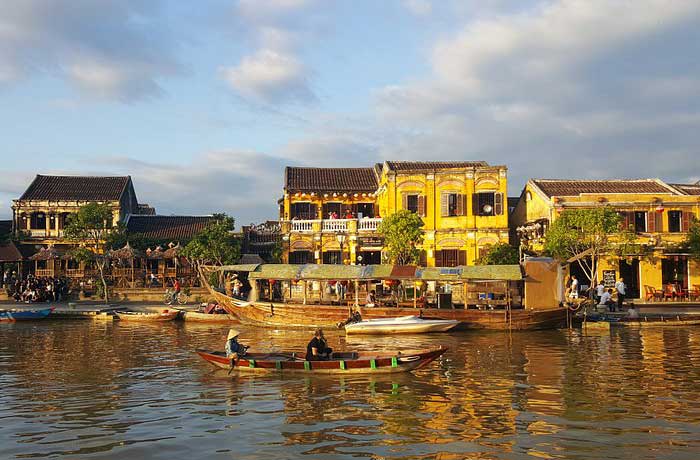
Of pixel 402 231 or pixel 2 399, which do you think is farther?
pixel 402 231

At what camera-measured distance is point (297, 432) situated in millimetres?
10984

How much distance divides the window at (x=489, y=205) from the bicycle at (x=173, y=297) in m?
17.4

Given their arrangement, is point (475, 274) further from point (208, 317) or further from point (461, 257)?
point (208, 317)

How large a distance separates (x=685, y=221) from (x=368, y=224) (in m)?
17.9

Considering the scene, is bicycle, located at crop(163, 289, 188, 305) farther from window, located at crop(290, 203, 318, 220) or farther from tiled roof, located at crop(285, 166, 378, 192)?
tiled roof, located at crop(285, 166, 378, 192)

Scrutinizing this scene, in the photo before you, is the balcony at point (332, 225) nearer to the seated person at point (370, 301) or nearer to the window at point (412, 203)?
the window at point (412, 203)

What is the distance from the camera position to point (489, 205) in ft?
118

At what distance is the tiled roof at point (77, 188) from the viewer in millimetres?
42281

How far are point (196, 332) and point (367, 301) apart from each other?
729 cm

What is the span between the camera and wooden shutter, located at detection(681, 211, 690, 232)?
112 ft

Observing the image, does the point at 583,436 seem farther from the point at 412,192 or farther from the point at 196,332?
the point at 412,192

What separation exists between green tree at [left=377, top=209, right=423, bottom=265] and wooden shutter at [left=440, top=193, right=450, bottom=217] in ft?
15.0

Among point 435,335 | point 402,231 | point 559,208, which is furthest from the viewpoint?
point 559,208

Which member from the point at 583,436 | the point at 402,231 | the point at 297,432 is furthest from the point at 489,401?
the point at 402,231
